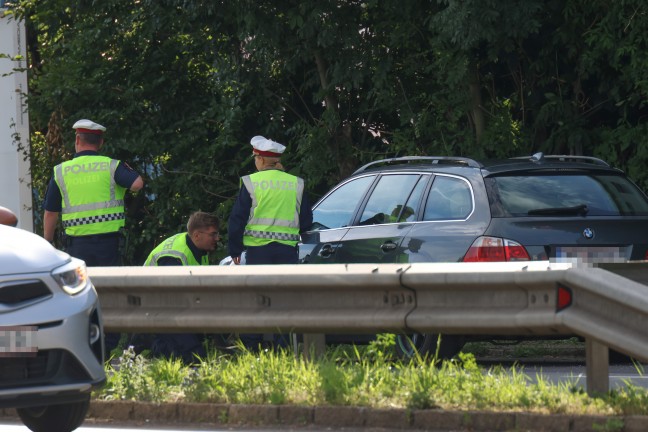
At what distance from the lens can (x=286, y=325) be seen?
342 inches

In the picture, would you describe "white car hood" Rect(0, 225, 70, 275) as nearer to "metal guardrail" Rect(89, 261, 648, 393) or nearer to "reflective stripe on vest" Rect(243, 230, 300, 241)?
"metal guardrail" Rect(89, 261, 648, 393)

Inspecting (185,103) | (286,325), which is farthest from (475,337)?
(185,103)

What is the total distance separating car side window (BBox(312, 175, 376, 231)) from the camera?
1149 cm

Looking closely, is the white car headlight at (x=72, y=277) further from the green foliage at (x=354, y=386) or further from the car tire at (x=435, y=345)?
the car tire at (x=435, y=345)

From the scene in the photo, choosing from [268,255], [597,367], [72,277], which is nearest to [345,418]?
[597,367]

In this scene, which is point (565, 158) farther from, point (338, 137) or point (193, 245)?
point (338, 137)

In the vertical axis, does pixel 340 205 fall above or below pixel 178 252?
above

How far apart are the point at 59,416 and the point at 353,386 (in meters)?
1.53

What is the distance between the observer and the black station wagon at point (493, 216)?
10.0m

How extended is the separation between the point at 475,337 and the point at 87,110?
9789mm

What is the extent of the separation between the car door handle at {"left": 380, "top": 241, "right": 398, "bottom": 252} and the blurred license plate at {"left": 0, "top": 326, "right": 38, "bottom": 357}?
4.00 metres

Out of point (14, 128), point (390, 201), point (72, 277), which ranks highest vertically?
point (14, 128)

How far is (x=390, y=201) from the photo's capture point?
1109 centimetres

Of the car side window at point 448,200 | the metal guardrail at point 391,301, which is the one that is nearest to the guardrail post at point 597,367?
the metal guardrail at point 391,301
